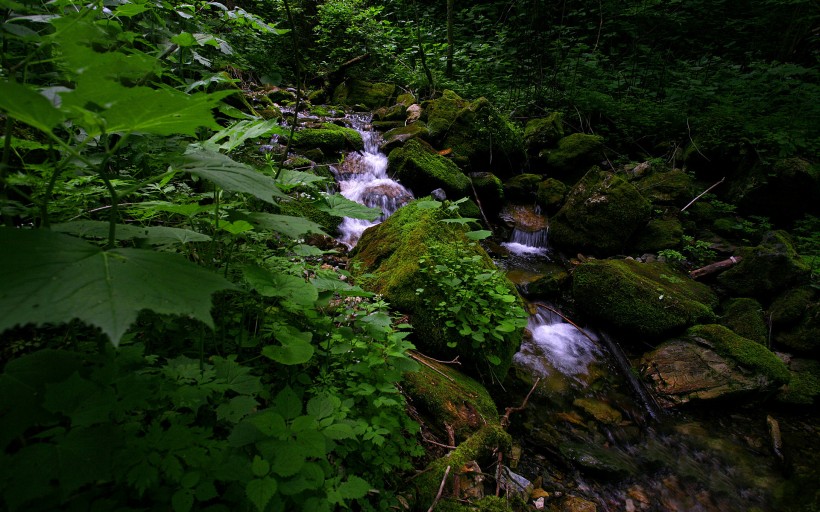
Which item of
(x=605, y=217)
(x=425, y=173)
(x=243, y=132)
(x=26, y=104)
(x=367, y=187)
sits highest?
(x=26, y=104)

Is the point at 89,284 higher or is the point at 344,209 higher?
the point at 89,284

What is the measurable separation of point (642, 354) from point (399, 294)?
150 inches

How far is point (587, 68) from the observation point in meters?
11.1

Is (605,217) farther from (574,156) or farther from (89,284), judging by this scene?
(89,284)

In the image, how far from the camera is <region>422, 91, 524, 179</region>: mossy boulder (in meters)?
8.87

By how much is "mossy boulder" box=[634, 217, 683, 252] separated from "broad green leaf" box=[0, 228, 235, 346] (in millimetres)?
8183

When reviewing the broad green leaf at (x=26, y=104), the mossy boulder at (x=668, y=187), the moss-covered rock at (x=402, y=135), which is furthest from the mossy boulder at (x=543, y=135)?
the broad green leaf at (x=26, y=104)

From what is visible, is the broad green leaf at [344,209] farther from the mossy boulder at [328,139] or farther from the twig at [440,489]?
the mossy boulder at [328,139]

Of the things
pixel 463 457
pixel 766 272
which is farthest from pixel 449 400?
pixel 766 272

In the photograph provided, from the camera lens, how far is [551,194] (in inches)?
336

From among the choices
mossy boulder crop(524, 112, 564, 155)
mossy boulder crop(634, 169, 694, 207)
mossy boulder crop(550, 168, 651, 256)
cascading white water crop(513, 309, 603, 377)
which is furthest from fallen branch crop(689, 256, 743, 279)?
mossy boulder crop(524, 112, 564, 155)

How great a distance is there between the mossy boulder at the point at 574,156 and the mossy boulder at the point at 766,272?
4.10 m

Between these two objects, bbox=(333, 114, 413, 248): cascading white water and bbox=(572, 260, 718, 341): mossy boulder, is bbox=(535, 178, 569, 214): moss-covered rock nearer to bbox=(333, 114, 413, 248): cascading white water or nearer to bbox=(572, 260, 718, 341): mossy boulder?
bbox=(572, 260, 718, 341): mossy boulder

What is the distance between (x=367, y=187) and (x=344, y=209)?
226 inches
